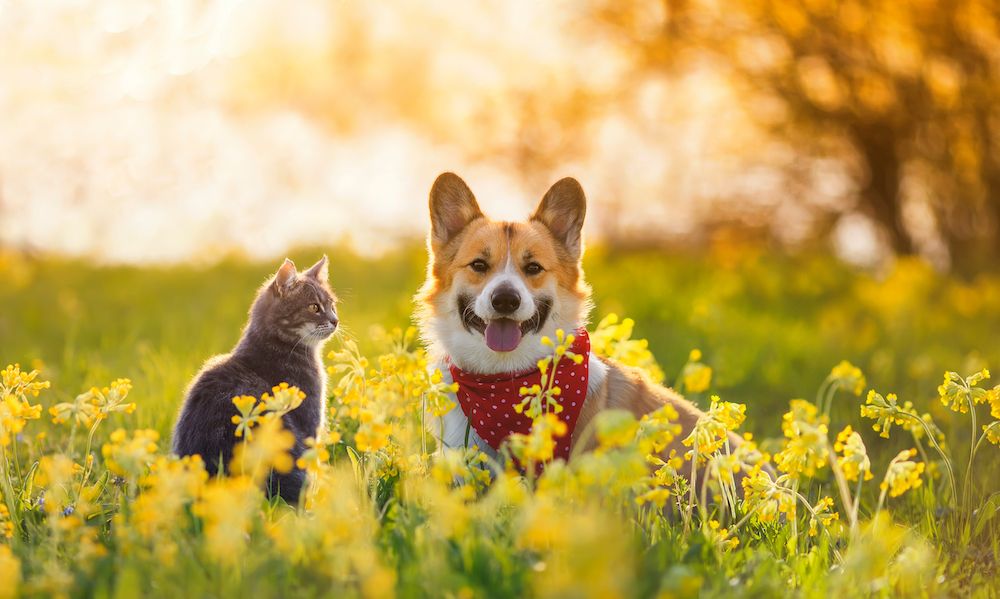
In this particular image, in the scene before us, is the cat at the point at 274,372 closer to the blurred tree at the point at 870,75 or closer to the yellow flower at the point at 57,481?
the yellow flower at the point at 57,481

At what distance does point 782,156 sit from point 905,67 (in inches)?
79.4

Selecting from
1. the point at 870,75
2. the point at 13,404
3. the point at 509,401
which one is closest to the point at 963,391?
the point at 509,401

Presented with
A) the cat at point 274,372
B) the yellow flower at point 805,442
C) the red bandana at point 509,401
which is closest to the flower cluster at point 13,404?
the cat at point 274,372

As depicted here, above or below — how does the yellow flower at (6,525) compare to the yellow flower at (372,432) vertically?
below

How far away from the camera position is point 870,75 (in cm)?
1320

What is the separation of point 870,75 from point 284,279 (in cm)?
1118

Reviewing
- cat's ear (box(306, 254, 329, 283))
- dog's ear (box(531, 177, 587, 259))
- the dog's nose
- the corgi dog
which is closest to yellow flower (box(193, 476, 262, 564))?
the corgi dog

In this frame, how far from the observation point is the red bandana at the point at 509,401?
13.4 feet

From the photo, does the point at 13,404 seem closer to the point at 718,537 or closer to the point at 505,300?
the point at 505,300

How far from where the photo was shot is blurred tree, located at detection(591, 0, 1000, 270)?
501 inches

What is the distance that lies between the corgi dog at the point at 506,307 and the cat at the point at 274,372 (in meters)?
0.56

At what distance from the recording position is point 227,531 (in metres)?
2.43

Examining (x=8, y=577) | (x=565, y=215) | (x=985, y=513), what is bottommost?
(x=985, y=513)

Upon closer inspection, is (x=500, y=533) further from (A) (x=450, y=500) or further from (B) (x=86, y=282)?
(B) (x=86, y=282)
